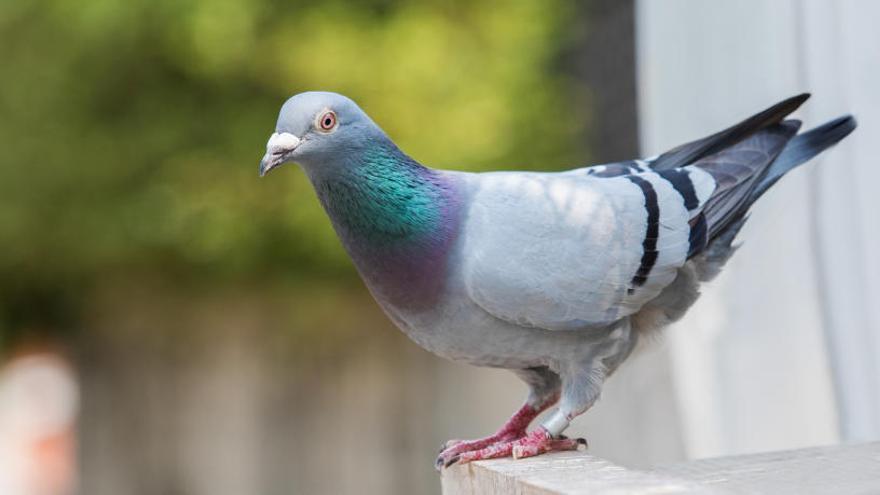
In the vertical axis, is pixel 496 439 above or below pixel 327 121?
below

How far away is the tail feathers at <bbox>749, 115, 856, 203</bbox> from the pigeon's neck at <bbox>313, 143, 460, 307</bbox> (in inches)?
25.5

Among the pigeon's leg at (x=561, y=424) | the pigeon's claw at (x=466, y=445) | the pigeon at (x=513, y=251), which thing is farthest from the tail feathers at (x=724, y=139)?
the pigeon's claw at (x=466, y=445)

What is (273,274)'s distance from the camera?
4.98 meters

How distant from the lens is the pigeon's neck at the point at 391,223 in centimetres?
182

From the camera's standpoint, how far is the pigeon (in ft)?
5.98

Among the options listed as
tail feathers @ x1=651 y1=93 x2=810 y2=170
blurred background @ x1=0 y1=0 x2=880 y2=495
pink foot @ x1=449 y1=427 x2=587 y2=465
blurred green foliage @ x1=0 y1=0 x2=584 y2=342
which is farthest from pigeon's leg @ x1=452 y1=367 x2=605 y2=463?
blurred green foliage @ x1=0 y1=0 x2=584 y2=342

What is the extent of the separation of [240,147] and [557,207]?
2.75m

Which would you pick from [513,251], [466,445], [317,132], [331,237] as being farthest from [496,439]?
[331,237]

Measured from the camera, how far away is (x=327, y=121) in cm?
178

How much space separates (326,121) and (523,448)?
620mm

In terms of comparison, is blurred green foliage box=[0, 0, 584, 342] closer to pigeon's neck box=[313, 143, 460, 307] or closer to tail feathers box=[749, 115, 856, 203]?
tail feathers box=[749, 115, 856, 203]

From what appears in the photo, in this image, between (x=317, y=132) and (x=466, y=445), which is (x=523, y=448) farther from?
(x=317, y=132)

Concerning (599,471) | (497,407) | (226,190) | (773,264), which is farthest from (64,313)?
(599,471)

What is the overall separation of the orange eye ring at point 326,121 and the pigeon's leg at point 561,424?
0.57 metres
